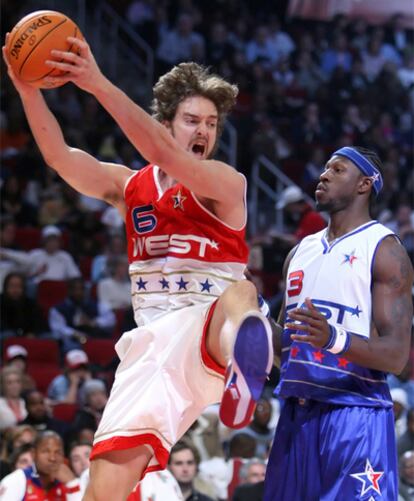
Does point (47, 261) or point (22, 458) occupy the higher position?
point (47, 261)

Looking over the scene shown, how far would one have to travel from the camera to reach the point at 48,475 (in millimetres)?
7594

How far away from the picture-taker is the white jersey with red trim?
16.1 ft

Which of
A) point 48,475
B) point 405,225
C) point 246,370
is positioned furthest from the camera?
point 405,225

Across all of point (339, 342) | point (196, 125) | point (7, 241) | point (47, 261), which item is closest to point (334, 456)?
point (339, 342)

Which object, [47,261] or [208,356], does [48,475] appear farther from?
[47,261]

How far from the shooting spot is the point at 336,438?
194 inches

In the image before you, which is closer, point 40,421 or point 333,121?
point 40,421

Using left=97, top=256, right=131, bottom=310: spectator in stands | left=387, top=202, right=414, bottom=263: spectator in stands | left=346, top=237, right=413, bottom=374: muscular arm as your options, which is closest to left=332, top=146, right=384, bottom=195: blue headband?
left=346, top=237, right=413, bottom=374: muscular arm

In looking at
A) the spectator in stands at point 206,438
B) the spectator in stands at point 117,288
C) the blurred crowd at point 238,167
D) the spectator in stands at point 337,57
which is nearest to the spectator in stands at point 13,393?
the blurred crowd at point 238,167

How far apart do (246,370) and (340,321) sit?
0.93 metres

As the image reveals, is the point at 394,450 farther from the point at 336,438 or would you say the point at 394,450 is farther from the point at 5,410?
the point at 5,410

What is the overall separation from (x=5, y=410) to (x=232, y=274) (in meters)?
5.27

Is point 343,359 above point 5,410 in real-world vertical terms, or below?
above

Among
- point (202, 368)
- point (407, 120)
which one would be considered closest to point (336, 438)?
point (202, 368)
